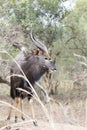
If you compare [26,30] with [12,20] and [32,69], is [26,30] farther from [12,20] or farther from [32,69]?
[32,69]

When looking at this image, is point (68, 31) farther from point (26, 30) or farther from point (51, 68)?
point (51, 68)

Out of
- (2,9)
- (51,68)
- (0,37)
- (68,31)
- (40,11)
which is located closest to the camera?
(51,68)

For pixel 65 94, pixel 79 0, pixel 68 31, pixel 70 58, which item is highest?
pixel 79 0

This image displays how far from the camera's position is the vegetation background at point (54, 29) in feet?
44.2

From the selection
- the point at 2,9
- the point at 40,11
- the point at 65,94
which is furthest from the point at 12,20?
the point at 65,94

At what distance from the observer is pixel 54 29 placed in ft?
51.8

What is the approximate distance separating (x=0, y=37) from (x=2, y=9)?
221cm

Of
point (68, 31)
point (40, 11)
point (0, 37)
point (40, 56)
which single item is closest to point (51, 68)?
point (40, 56)

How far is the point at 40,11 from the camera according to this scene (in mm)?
15422

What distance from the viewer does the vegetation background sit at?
13.5 meters

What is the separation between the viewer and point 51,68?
956 cm

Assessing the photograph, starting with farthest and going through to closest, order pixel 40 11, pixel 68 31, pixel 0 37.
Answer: pixel 68 31, pixel 40 11, pixel 0 37

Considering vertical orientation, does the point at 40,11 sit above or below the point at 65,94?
above

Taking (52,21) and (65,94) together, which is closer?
(52,21)
